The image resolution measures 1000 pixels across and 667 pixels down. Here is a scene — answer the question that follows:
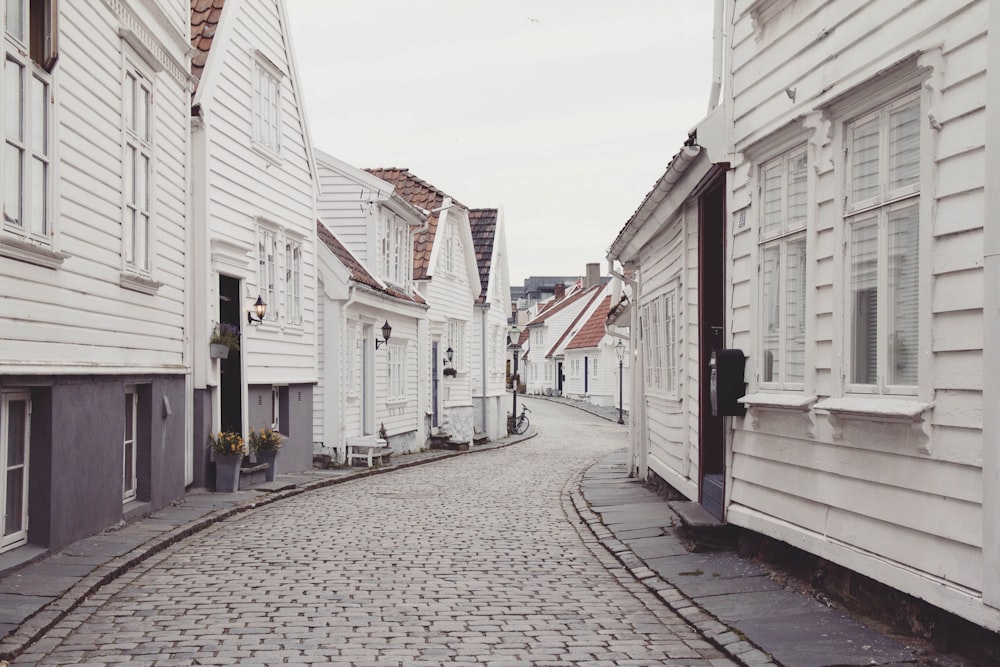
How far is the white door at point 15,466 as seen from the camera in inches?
340

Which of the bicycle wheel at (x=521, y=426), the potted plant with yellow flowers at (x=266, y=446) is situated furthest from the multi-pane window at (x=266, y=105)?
the bicycle wheel at (x=521, y=426)

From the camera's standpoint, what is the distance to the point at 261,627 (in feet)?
23.6

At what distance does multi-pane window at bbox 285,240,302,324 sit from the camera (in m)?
18.8

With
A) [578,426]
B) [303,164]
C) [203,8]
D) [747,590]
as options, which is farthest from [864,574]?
[578,426]

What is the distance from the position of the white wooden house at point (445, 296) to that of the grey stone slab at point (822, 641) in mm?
21258

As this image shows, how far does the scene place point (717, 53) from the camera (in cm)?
1037

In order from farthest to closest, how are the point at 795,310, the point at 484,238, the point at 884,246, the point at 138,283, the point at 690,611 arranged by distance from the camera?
the point at 484,238, the point at 138,283, the point at 795,310, the point at 690,611, the point at 884,246

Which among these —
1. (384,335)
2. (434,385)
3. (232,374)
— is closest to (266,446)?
(232,374)

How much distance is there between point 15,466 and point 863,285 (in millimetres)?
6319

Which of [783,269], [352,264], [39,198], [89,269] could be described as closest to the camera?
[783,269]

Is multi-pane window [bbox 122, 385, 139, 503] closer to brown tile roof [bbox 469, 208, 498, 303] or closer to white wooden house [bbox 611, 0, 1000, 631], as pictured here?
white wooden house [bbox 611, 0, 1000, 631]

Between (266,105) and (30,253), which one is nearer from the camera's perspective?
(30,253)

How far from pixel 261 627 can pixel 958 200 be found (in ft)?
15.5

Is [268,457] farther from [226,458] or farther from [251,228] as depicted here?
[251,228]
